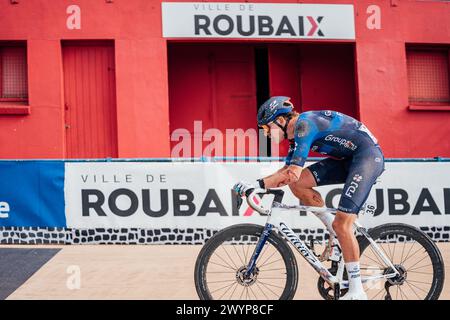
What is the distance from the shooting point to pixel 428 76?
531 inches

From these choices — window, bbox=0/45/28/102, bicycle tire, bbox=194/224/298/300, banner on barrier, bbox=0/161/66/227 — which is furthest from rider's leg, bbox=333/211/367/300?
window, bbox=0/45/28/102

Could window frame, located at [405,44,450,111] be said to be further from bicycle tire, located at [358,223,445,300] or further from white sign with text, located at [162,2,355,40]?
bicycle tire, located at [358,223,445,300]

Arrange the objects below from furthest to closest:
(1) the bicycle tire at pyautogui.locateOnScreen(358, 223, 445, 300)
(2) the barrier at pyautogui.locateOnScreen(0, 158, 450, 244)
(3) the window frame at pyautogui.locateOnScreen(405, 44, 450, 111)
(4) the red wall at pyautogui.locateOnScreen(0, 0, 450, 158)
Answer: (3) the window frame at pyautogui.locateOnScreen(405, 44, 450, 111), (4) the red wall at pyautogui.locateOnScreen(0, 0, 450, 158), (2) the barrier at pyautogui.locateOnScreen(0, 158, 450, 244), (1) the bicycle tire at pyautogui.locateOnScreen(358, 223, 445, 300)

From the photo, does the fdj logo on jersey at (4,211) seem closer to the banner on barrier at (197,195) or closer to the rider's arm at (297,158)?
the banner on barrier at (197,195)

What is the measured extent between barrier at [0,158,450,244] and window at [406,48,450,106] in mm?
4559

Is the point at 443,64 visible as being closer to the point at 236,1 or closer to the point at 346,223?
the point at 236,1

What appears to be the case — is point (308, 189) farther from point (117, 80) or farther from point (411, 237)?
point (117, 80)

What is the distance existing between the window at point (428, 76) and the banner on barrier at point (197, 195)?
15.1 feet

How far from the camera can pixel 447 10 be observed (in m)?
13.2

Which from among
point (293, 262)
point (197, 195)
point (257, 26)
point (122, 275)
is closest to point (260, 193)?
point (293, 262)

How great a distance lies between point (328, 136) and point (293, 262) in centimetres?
107

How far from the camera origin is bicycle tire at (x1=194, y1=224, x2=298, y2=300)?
454cm

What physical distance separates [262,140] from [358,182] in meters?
9.02

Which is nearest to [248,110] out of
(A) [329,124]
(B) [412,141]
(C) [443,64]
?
(B) [412,141]
